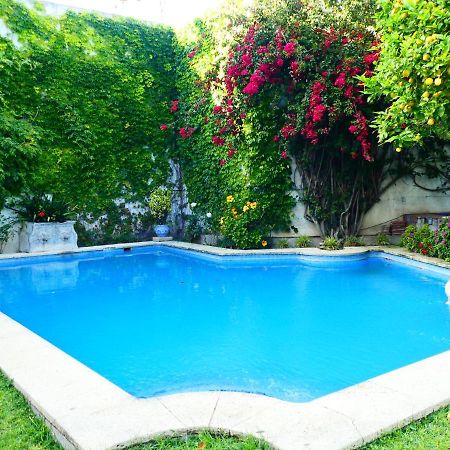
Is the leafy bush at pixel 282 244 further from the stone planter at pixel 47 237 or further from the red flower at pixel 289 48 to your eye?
the stone planter at pixel 47 237

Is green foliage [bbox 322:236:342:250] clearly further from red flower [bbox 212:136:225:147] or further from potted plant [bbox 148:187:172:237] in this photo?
potted plant [bbox 148:187:172:237]

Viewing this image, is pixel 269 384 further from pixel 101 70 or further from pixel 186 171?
pixel 101 70

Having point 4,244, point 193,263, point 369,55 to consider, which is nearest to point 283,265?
point 193,263

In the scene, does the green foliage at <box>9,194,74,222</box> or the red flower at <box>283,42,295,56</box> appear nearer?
the red flower at <box>283,42,295,56</box>

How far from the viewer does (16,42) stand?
29.8 feet

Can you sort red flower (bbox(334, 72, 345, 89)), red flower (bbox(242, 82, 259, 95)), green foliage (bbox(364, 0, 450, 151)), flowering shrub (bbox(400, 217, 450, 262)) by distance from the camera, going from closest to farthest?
1. green foliage (bbox(364, 0, 450, 151))
2. flowering shrub (bbox(400, 217, 450, 262))
3. red flower (bbox(334, 72, 345, 89))
4. red flower (bbox(242, 82, 259, 95))

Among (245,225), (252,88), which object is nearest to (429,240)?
(245,225)

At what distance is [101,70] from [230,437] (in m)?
9.81

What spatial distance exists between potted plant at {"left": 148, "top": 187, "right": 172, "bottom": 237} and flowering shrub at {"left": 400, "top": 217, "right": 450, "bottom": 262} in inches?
216

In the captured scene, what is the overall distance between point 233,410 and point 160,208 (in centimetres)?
895

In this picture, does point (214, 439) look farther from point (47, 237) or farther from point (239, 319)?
point (47, 237)

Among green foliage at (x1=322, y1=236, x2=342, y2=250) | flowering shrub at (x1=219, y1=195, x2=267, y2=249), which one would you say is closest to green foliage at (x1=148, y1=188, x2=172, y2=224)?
flowering shrub at (x1=219, y1=195, x2=267, y2=249)

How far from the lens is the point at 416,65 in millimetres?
3643

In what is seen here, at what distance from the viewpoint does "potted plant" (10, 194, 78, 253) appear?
8898mm
